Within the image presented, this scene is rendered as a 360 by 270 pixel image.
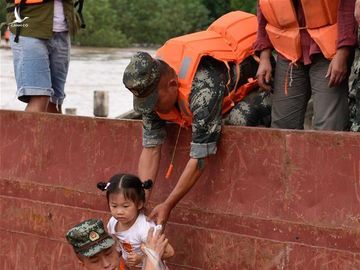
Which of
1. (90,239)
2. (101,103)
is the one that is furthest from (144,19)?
(90,239)

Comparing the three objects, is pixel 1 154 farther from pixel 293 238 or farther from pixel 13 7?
pixel 293 238

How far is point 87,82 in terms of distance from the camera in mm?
22234

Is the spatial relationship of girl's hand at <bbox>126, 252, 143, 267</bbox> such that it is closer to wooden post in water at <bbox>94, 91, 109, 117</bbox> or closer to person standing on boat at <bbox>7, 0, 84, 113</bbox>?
person standing on boat at <bbox>7, 0, 84, 113</bbox>

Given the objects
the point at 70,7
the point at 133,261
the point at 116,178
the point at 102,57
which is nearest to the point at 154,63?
the point at 116,178

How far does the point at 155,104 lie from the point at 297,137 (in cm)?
66

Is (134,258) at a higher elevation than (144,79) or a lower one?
lower

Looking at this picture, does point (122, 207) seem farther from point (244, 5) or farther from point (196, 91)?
point (244, 5)

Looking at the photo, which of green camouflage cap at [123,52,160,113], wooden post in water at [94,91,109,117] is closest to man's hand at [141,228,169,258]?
green camouflage cap at [123,52,160,113]

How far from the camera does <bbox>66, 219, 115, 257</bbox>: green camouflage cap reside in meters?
4.06

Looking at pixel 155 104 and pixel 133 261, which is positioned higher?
pixel 155 104

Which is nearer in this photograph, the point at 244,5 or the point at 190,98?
the point at 190,98

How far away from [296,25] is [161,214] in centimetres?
112

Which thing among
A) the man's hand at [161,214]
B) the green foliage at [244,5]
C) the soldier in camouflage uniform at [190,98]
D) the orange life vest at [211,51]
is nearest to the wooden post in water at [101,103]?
the orange life vest at [211,51]

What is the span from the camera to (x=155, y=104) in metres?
4.34
